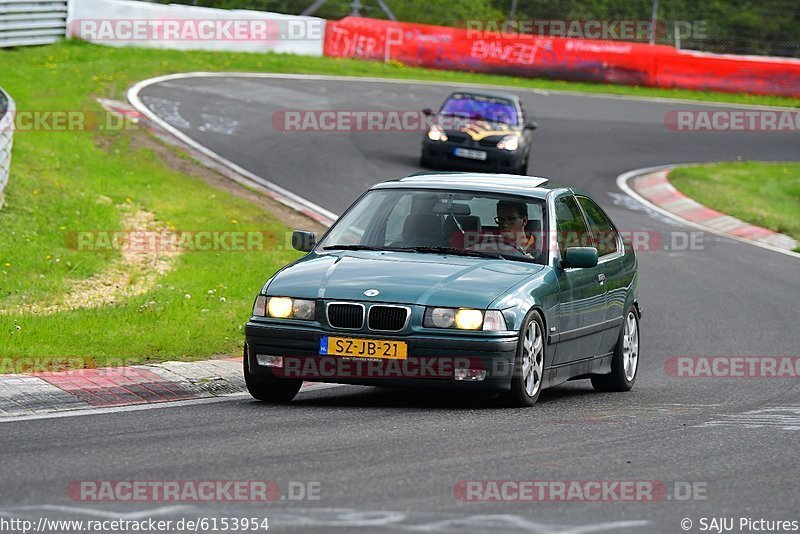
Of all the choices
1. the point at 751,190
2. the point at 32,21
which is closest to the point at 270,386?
the point at 751,190

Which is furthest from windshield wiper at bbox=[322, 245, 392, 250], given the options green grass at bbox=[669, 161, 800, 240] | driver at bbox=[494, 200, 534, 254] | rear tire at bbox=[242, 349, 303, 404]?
green grass at bbox=[669, 161, 800, 240]

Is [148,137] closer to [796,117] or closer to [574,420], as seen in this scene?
[574,420]

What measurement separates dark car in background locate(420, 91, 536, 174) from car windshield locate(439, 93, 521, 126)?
18 millimetres

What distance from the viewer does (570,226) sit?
33.6 feet

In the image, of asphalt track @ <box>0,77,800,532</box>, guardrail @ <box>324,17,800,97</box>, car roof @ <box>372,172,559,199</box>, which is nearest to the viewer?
asphalt track @ <box>0,77,800,532</box>

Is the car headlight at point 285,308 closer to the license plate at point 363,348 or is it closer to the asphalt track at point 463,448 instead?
the license plate at point 363,348

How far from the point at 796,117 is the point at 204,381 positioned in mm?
28834

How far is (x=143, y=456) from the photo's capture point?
691 cm

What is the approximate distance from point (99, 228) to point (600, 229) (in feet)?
23.6

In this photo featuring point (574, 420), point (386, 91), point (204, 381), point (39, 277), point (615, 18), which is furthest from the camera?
point (615, 18)

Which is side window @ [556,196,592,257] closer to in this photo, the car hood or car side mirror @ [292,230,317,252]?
the car hood

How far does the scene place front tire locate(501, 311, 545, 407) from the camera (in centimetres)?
873

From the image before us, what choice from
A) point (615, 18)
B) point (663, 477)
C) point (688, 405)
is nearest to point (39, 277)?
point (688, 405)

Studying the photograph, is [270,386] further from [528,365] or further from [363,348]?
[528,365]
